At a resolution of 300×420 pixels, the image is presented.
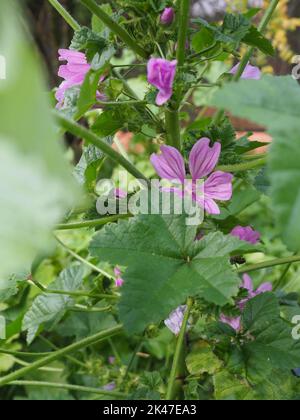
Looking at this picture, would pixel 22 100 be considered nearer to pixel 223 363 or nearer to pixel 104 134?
pixel 104 134

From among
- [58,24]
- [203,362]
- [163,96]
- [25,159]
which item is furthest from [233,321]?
[58,24]

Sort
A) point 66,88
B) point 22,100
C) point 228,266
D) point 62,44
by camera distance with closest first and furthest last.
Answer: point 22,100 < point 228,266 < point 66,88 < point 62,44

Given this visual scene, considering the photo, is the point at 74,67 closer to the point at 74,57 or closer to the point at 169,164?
the point at 74,57

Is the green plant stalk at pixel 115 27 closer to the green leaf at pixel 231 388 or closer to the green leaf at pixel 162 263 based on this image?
the green leaf at pixel 162 263

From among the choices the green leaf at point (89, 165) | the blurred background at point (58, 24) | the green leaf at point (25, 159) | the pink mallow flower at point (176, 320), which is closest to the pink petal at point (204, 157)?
the green leaf at point (89, 165)
